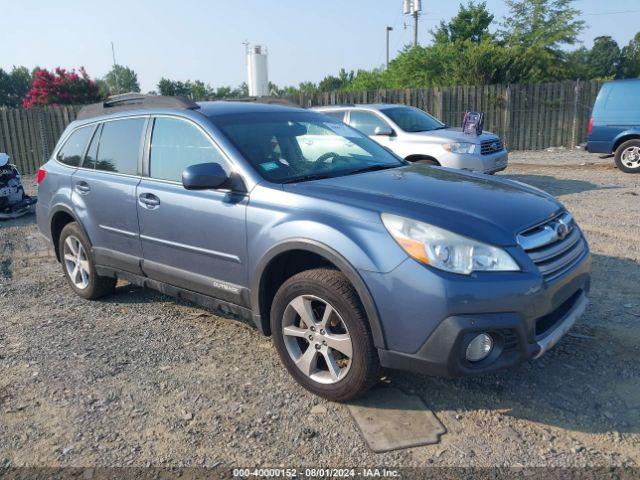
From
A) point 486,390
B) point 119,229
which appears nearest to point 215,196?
point 119,229

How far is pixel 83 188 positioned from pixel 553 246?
12.7ft

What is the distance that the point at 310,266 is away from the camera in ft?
11.4

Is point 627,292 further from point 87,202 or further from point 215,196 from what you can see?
point 87,202

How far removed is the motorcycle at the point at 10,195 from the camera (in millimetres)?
9461

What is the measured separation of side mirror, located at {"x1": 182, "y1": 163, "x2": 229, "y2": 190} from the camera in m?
3.49

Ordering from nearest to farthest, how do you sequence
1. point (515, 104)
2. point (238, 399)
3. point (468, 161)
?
1. point (238, 399)
2. point (468, 161)
3. point (515, 104)

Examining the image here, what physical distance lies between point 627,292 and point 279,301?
3.23 metres

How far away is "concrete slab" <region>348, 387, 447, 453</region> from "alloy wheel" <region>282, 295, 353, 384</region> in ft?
0.87

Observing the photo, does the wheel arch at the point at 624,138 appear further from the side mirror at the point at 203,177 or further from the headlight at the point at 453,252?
the side mirror at the point at 203,177

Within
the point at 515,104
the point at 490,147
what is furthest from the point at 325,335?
the point at 515,104

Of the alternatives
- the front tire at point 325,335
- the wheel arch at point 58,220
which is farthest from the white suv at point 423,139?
the front tire at point 325,335

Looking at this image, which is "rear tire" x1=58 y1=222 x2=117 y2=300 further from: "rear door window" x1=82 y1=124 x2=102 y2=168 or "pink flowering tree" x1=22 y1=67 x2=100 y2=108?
"pink flowering tree" x1=22 y1=67 x2=100 y2=108

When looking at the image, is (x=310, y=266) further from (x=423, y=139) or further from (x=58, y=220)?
(x=423, y=139)

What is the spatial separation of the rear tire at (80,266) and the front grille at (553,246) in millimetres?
3684
